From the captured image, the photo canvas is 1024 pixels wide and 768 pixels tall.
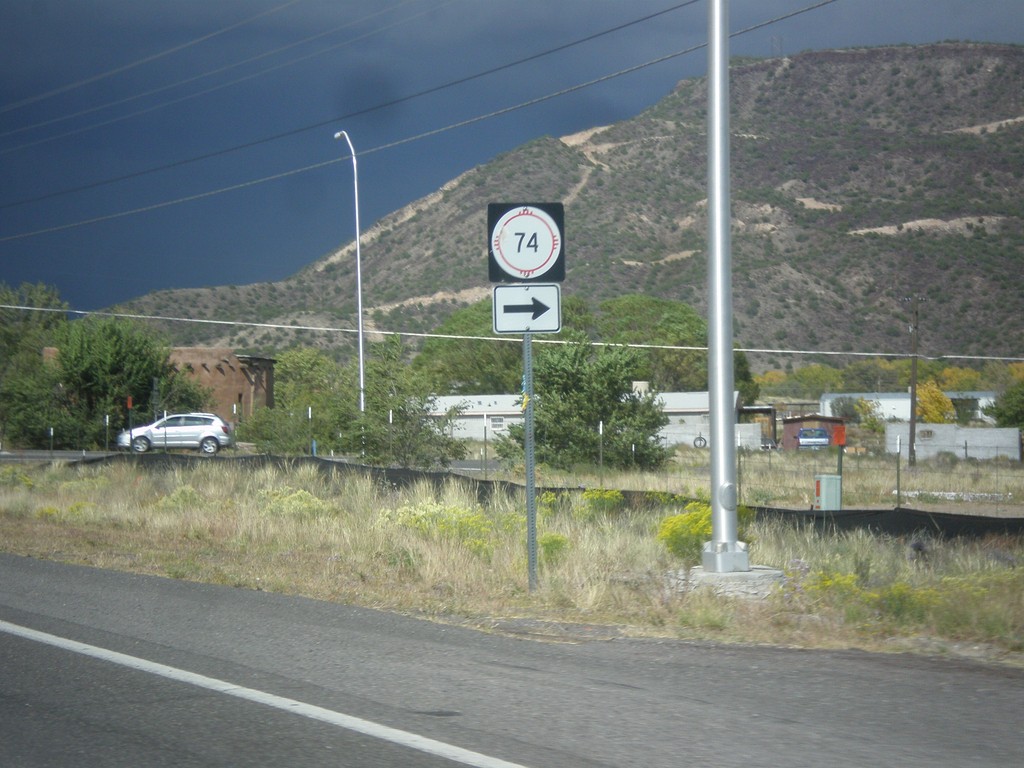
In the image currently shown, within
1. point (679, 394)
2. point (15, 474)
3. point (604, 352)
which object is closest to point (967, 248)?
point (679, 394)

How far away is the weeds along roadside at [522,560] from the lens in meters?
8.71

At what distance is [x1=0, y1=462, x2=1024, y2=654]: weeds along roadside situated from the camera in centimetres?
871

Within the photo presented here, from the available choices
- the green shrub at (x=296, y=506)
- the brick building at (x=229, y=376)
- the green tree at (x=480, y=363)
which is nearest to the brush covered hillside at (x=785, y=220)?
the green tree at (x=480, y=363)

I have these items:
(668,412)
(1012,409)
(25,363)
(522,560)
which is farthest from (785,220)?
(522,560)

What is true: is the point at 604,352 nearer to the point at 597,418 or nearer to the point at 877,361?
the point at 597,418

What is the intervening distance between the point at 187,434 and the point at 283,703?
44472mm

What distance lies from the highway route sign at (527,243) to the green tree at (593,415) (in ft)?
96.7

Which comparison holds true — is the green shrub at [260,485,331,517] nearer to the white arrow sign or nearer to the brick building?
the white arrow sign

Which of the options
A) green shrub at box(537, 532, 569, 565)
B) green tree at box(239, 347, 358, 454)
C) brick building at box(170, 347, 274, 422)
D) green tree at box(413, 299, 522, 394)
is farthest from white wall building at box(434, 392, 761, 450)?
green shrub at box(537, 532, 569, 565)

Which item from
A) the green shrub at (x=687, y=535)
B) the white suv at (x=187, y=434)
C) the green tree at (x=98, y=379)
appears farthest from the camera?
the green tree at (x=98, y=379)

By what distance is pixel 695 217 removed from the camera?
11950 cm

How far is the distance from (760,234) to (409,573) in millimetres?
105595

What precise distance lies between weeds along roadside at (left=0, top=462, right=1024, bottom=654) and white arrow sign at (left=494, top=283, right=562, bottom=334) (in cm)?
237

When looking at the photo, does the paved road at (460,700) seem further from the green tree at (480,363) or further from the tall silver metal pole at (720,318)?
the green tree at (480,363)
